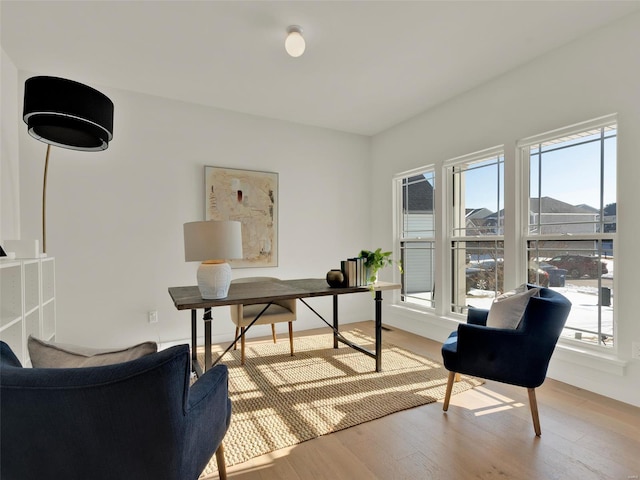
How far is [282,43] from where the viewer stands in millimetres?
2537

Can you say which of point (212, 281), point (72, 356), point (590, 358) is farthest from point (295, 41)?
point (590, 358)

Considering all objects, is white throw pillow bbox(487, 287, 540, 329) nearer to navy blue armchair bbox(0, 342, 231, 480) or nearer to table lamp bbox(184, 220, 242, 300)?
table lamp bbox(184, 220, 242, 300)

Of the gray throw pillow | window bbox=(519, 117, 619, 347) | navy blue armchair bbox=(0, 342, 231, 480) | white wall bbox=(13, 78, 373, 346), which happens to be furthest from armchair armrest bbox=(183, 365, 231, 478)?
window bbox=(519, 117, 619, 347)

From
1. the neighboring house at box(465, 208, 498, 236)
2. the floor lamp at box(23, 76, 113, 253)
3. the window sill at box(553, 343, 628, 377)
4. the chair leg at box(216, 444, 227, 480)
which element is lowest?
the chair leg at box(216, 444, 227, 480)

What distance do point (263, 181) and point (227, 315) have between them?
63.2 inches

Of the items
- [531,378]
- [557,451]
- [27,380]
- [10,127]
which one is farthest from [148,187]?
[557,451]

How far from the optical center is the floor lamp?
1.67 m

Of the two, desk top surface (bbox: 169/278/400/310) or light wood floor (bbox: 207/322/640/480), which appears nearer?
light wood floor (bbox: 207/322/640/480)

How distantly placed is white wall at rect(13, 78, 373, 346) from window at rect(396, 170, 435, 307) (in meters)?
1.18

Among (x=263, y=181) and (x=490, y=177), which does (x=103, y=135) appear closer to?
(x=263, y=181)

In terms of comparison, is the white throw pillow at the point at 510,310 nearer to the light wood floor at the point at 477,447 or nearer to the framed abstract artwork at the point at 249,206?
the light wood floor at the point at 477,447

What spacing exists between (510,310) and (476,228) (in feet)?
5.11

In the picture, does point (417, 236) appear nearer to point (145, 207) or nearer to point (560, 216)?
A: point (560, 216)

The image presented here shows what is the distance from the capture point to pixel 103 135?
1.89 meters
